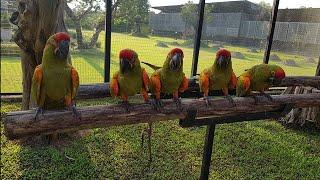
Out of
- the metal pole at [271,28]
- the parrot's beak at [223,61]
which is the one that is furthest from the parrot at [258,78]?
the metal pole at [271,28]

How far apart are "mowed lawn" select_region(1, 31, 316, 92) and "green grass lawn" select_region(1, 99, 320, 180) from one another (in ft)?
2.31

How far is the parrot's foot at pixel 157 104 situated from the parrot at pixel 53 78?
539 mm

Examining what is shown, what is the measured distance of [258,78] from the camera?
255 cm

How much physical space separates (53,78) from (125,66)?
1.51 ft

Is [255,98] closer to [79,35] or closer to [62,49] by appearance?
[62,49]

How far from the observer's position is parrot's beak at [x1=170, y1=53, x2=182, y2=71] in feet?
6.98

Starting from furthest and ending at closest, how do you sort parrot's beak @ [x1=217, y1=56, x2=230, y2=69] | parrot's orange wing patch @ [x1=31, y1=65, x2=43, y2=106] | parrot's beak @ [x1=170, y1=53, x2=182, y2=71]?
parrot's beak @ [x1=217, y1=56, x2=230, y2=69] < parrot's beak @ [x1=170, y1=53, x2=182, y2=71] < parrot's orange wing patch @ [x1=31, y1=65, x2=43, y2=106]

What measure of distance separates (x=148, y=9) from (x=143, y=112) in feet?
8.81

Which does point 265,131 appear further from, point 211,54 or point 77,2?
point 77,2

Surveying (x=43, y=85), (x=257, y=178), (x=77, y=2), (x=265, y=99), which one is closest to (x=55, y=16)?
(x=77, y=2)

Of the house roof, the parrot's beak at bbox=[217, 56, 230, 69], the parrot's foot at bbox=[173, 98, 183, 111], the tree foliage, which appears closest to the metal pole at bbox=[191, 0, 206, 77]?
the house roof

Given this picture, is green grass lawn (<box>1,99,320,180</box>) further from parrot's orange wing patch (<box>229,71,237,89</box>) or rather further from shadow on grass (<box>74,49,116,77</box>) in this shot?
parrot's orange wing patch (<box>229,71,237,89</box>)

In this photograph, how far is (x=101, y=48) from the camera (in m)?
4.41

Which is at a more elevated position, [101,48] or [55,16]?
[55,16]
